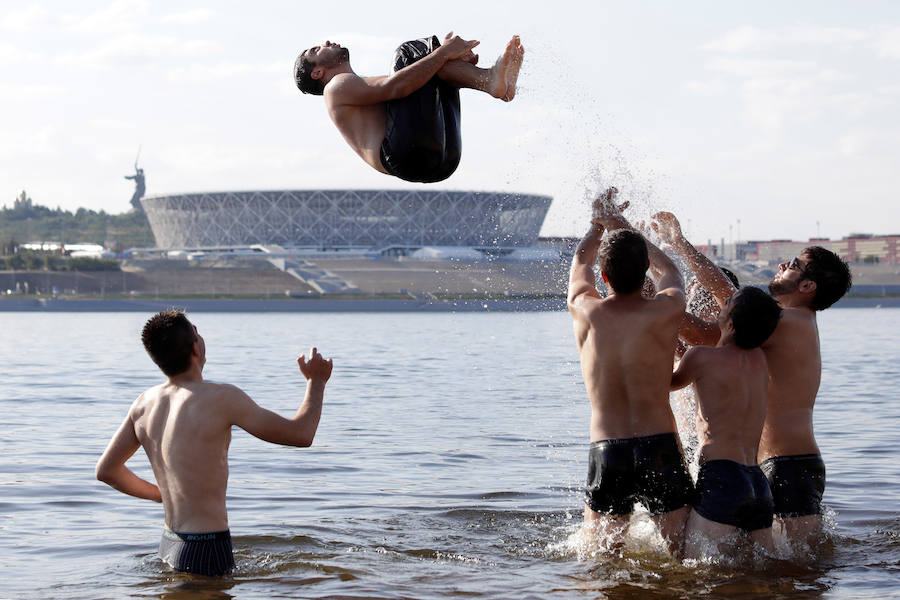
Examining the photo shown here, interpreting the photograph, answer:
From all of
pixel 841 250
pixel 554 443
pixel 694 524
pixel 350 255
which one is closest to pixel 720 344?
pixel 694 524

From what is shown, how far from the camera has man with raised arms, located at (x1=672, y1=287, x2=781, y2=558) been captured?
18.4 ft

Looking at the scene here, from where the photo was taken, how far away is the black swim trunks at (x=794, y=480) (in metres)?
6.14

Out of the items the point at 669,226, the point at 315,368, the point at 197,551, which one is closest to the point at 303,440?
the point at 315,368

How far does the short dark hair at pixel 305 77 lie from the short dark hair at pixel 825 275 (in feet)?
9.21

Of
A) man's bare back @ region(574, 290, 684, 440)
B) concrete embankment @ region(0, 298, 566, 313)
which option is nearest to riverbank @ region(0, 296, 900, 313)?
concrete embankment @ region(0, 298, 566, 313)

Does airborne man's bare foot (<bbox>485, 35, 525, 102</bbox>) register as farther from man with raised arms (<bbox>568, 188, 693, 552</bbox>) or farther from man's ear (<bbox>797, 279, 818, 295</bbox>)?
man's ear (<bbox>797, 279, 818, 295</bbox>)

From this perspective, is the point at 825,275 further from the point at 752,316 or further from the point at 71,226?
the point at 71,226

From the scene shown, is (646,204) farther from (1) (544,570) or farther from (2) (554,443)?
(2) (554,443)

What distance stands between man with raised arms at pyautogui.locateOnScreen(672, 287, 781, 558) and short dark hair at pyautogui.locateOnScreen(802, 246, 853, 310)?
0.59 meters

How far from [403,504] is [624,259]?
13.8 feet

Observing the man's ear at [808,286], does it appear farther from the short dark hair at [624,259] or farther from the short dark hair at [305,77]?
the short dark hair at [305,77]

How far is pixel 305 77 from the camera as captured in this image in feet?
18.0

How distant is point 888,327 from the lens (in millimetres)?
47625

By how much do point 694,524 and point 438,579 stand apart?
5.14 feet
